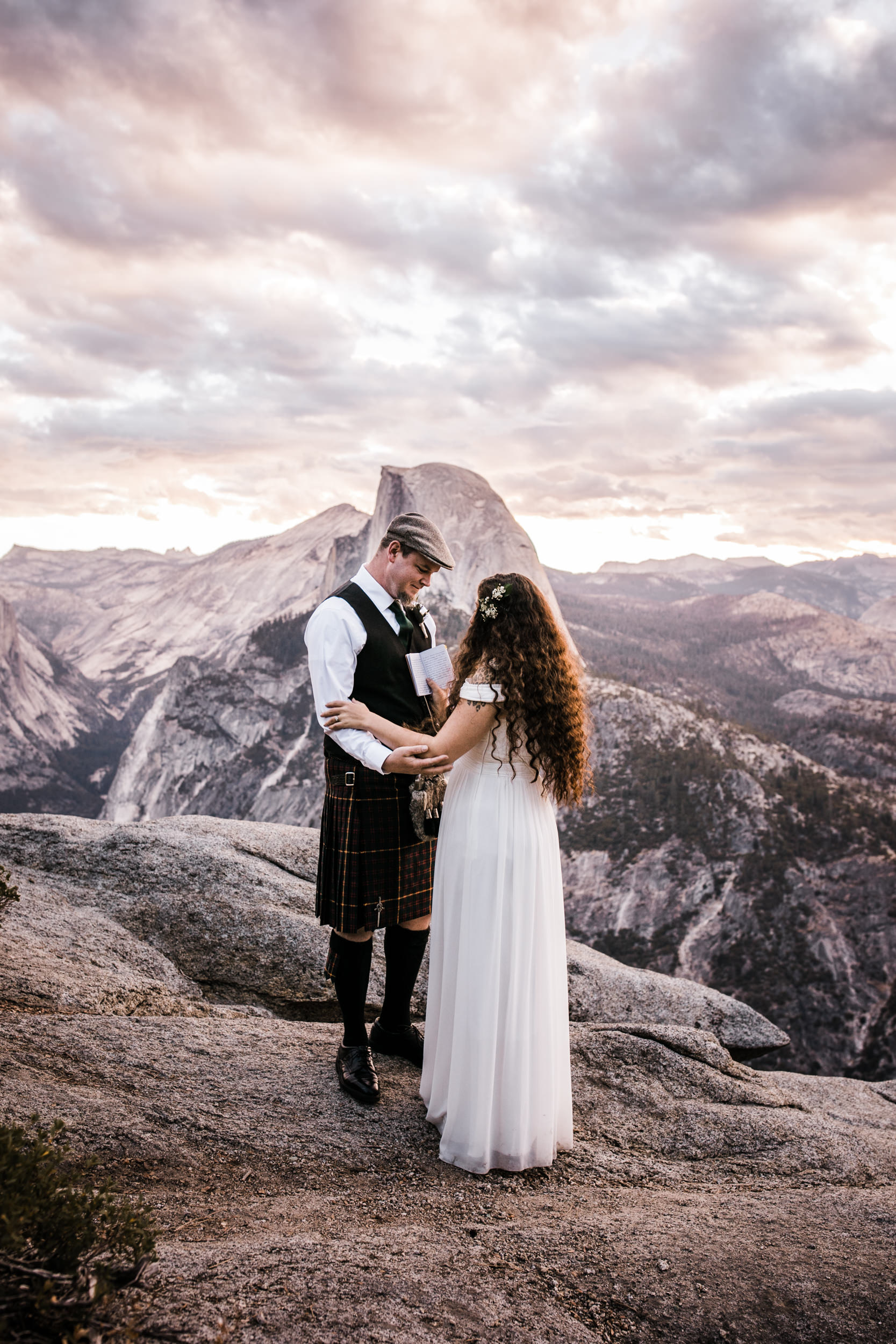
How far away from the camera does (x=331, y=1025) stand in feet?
22.1

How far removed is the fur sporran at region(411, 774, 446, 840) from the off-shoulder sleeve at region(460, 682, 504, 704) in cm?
73

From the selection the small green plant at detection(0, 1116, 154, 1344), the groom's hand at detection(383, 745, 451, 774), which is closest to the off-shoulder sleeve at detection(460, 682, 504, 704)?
the groom's hand at detection(383, 745, 451, 774)

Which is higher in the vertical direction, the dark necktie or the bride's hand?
the dark necktie

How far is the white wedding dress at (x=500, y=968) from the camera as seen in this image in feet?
15.0

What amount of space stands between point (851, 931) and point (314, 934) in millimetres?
79093

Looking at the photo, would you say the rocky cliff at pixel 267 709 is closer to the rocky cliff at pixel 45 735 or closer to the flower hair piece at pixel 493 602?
the rocky cliff at pixel 45 735

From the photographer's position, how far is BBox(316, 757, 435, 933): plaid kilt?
201 inches

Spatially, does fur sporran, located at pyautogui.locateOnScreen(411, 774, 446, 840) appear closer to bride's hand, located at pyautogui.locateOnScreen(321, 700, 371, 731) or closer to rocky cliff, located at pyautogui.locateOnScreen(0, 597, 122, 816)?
bride's hand, located at pyautogui.locateOnScreen(321, 700, 371, 731)

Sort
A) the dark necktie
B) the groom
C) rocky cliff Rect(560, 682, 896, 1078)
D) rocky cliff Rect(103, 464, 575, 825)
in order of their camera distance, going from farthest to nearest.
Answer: rocky cliff Rect(103, 464, 575, 825)
rocky cliff Rect(560, 682, 896, 1078)
the dark necktie
the groom

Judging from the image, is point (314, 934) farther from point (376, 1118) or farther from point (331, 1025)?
point (376, 1118)

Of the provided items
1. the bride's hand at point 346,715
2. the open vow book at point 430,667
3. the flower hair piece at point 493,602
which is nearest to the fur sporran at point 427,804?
the bride's hand at point 346,715

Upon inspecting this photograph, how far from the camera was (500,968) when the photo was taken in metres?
4.64

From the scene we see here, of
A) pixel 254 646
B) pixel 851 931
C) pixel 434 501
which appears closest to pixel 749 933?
pixel 851 931

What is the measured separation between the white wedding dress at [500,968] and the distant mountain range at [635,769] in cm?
3253
